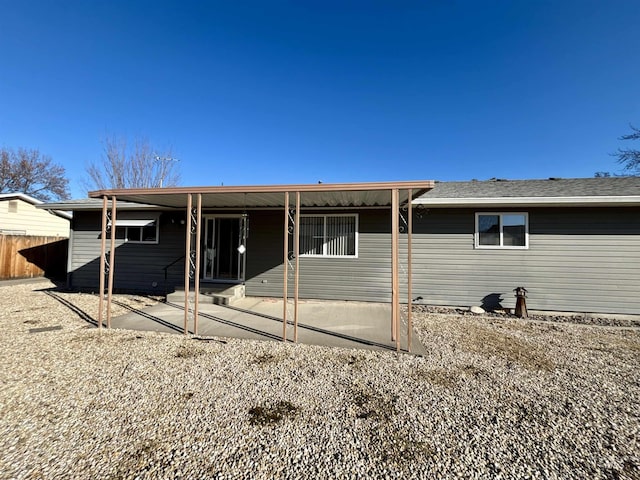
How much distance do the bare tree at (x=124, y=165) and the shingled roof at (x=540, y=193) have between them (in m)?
18.7

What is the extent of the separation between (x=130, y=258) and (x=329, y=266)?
6.33 metres

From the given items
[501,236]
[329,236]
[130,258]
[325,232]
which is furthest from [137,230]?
[501,236]

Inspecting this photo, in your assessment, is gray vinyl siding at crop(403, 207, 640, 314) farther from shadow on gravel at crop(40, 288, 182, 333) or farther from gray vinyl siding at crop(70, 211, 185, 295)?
gray vinyl siding at crop(70, 211, 185, 295)

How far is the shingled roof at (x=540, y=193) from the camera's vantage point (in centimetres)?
617

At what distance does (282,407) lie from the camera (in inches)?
106

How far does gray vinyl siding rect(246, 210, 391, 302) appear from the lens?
747 cm

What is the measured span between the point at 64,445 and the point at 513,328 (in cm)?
675

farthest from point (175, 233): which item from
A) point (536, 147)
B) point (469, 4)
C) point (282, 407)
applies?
point (536, 147)

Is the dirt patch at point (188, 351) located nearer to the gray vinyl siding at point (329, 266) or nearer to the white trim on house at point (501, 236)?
the gray vinyl siding at point (329, 266)

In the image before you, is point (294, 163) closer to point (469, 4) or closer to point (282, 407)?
point (469, 4)

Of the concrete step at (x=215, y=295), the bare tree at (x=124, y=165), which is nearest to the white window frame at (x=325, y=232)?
the concrete step at (x=215, y=295)

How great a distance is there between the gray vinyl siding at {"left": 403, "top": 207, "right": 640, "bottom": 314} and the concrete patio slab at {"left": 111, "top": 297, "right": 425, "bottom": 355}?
183 cm

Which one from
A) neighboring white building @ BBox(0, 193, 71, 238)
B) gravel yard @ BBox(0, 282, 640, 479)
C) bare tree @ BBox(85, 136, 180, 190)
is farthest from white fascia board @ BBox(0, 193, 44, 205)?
gravel yard @ BBox(0, 282, 640, 479)

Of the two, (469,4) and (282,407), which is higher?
(469,4)
